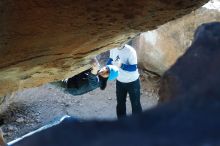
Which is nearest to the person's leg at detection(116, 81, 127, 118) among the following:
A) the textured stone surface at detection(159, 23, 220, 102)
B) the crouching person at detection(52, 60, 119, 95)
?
the crouching person at detection(52, 60, 119, 95)

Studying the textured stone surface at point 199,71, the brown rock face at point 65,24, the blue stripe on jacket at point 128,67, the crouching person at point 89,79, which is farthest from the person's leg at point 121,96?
the textured stone surface at point 199,71

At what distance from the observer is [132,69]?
14.7ft

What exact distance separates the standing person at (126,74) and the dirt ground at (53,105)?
0.41 meters

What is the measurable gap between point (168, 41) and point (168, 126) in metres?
4.92

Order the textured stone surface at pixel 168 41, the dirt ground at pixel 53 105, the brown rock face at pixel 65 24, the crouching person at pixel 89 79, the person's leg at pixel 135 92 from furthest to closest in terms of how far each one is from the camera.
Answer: the dirt ground at pixel 53 105 → the textured stone surface at pixel 168 41 → the person's leg at pixel 135 92 → the crouching person at pixel 89 79 → the brown rock face at pixel 65 24

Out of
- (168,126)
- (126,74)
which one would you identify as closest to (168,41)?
(126,74)

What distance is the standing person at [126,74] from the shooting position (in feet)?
14.5

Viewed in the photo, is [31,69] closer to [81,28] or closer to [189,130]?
[81,28]

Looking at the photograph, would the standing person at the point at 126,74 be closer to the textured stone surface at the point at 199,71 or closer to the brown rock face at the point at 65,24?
the brown rock face at the point at 65,24

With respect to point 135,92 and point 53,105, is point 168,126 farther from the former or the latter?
point 53,105

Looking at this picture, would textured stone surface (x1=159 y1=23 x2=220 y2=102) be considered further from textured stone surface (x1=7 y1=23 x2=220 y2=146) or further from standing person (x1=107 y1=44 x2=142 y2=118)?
standing person (x1=107 y1=44 x2=142 y2=118)

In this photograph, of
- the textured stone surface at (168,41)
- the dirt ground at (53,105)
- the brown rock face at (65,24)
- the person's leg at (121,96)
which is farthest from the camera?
the dirt ground at (53,105)

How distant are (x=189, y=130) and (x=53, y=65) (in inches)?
86.9

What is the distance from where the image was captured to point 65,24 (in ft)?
6.24
